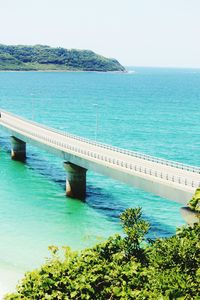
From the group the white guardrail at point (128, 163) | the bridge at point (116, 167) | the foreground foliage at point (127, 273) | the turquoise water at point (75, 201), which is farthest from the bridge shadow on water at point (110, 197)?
the foreground foliage at point (127, 273)

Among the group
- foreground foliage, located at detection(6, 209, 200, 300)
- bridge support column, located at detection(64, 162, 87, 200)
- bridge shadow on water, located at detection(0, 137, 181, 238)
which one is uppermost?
foreground foliage, located at detection(6, 209, 200, 300)

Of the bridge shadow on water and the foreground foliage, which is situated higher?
the foreground foliage

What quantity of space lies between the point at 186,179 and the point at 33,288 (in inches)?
931

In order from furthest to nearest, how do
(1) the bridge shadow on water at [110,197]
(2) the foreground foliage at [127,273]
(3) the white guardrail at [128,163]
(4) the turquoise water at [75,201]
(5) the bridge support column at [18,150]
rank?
(5) the bridge support column at [18,150]
(1) the bridge shadow on water at [110,197]
(4) the turquoise water at [75,201]
(3) the white guardrail at [128,163]
(2) the foreground foliage at [127,273]

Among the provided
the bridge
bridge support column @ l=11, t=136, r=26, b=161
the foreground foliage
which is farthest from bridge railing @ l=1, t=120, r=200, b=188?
the foreground foliage

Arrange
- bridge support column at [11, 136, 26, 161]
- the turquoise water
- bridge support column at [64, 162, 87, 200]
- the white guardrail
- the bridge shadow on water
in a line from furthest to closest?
bridge support column at [11, 136, 26, 161] < bridge support column at [64, 162, 87, 200] < the bridge shadow on water < the turquoise water < the white guardrail

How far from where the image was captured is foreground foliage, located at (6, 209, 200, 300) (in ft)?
76.9

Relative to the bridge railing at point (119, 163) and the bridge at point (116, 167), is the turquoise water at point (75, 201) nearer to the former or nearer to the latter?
the bridge at point (116, 167)

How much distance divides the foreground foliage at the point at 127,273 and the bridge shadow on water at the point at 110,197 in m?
17.1

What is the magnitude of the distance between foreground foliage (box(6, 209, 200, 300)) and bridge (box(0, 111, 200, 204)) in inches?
656

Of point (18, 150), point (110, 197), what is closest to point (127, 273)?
point (110, 197)

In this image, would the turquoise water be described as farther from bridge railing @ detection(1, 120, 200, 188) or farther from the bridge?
bridge railing @ detection(1, 120, 200, 188)

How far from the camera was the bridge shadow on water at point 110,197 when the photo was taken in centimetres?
5350

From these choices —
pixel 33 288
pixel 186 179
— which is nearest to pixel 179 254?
pixel 33 288
